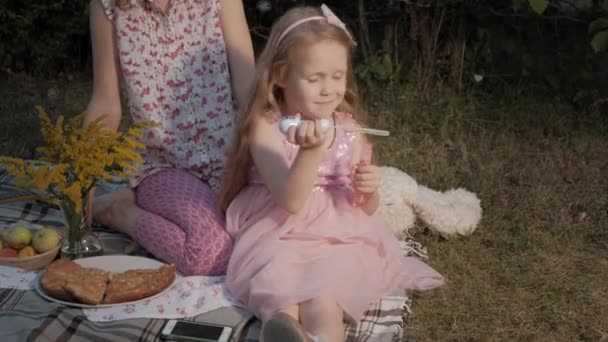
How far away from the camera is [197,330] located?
2.11 meters

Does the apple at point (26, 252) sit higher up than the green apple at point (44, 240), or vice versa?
the green apple at point (44, 240)

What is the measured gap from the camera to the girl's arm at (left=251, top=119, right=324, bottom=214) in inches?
82.0

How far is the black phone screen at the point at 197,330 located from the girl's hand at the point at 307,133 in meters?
0.51

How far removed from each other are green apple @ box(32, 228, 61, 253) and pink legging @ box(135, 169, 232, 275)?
262mm

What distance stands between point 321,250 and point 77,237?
2.33 feet

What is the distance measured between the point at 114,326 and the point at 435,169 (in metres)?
1.73

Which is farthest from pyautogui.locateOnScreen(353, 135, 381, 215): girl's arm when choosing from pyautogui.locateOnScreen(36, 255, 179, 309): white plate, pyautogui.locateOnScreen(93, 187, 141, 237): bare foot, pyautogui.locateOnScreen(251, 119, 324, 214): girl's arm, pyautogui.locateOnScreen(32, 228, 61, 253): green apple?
pyautogui.locateOnScreen(32, 228, 61, 253): green apple

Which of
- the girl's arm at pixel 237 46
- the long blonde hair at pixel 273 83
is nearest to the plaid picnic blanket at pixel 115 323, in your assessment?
the long blonde hair at pixel 273 83

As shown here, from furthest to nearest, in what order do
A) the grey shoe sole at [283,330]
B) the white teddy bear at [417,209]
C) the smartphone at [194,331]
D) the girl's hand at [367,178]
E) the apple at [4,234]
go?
the white teddy bear at [417,209], the apple at [4,234], the girl's hand at [367,178], the smartphone at [194,331], the grey shoe sole at [283,330]

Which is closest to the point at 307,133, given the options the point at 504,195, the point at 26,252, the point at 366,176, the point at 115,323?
the point at 366,176

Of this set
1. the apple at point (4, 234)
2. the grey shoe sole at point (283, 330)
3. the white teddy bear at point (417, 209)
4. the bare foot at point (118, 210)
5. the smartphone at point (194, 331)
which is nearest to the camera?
the grey shoe sole at point (283, 330)

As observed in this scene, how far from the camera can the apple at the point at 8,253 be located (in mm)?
2403

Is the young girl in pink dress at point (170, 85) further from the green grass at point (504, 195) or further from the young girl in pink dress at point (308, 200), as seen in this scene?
the green grass at point (504, 195)

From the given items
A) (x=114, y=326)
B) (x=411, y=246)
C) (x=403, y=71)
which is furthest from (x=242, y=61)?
(x=403, y=71)
